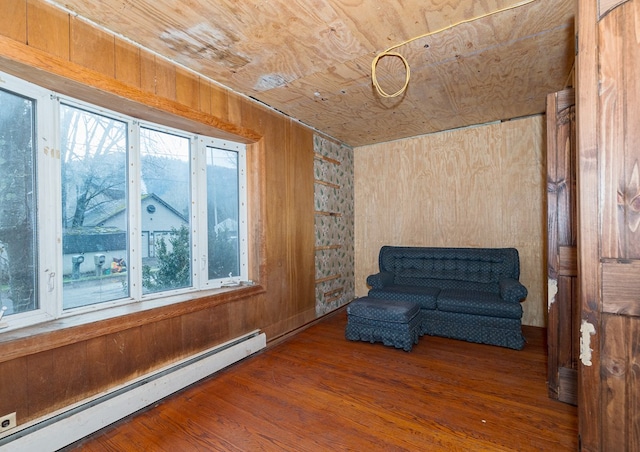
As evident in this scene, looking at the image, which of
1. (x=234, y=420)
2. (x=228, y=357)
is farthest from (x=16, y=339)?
(x=228, y=357)

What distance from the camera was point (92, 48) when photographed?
178cm

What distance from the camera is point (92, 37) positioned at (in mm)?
1784

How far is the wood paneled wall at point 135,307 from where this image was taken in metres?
1.55

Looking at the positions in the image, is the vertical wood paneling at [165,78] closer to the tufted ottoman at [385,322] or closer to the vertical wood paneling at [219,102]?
the vertical wood paneling at [219,102]

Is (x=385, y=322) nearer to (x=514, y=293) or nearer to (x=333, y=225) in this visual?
(x=514, y=293)

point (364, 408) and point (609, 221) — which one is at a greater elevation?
point (609, 221)

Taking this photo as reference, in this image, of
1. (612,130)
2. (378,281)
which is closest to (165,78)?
(612,130)

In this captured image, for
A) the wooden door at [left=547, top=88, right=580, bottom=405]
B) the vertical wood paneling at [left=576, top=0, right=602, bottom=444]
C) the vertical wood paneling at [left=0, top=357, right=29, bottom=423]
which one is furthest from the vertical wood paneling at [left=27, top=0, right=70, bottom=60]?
the wooden door at [left=547, top=88, right=580, bottom=405]

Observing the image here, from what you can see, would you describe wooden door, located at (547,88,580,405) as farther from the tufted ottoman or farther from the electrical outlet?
the electrical outlet

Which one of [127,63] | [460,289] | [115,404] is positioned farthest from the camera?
[460,289]

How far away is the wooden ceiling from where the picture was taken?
1722 mm

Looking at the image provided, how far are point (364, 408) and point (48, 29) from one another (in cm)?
296

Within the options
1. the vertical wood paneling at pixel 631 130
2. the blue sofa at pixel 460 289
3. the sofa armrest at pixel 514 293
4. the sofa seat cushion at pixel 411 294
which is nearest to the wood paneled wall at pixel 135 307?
the sofa seat cushion at pixel 411 294

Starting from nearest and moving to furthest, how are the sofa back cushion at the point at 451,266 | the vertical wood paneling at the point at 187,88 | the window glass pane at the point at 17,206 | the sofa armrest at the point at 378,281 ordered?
the window glass pane at the point at 17,206, the vertical wood paneling at the point at 187,88, the sofa back cushion at the point at 451,266, the sofa armrest at the point at 378,281
